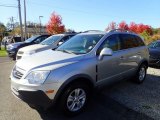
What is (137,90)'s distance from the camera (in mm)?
6137

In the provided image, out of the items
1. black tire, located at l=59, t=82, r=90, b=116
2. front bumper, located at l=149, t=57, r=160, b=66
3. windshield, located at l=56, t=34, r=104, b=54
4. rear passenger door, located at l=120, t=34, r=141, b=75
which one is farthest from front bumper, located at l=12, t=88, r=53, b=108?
front bumper, located at l=149, t=57, r=160, b=66

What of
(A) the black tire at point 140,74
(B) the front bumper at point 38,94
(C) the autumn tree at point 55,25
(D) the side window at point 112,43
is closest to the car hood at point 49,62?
(B) the front bumper at point 38,94

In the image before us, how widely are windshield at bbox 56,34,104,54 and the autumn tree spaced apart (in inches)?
1659

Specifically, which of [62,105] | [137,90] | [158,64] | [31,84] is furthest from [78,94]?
[158,64]

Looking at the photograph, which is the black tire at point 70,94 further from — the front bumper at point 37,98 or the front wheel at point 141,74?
the front wheel at point 141,74

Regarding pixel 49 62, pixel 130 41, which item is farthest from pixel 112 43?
pixel 49 62

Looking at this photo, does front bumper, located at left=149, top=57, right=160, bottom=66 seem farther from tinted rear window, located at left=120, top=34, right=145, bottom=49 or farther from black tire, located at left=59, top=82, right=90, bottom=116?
black tire, located at left=59, top=82, right=90, bottom=116

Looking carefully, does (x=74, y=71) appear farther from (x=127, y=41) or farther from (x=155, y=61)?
(x=155, y=61)

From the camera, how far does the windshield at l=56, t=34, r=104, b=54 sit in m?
4.91

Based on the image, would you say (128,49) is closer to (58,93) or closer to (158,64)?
(58,93)

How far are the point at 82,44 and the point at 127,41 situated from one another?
162 cm

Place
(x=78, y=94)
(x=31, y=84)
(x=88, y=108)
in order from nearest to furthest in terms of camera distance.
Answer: (x=31, y=84) → (x=78, y=94) → (x=88, y=108)

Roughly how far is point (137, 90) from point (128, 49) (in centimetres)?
128

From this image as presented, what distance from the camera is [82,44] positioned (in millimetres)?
5211
